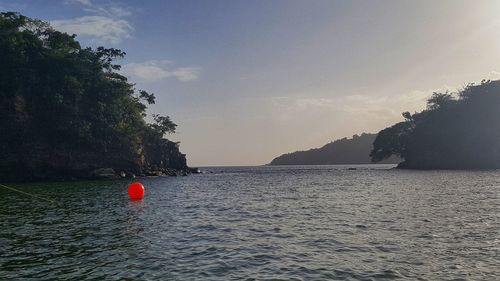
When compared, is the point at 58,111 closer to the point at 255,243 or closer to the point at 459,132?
the point at 255,243

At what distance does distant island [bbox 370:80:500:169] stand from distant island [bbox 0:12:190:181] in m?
90.2

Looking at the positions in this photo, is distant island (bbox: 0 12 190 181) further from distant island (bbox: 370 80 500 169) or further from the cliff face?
distant island (bbox: 370 80 500 169)

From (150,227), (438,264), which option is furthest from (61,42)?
(438,264)

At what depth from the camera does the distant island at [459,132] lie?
368 feet

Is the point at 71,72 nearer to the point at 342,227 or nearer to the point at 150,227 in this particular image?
the point at 150,227

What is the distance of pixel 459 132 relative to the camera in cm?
11838

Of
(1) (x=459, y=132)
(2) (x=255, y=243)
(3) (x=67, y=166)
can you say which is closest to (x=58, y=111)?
(3) (x=67, y=166)

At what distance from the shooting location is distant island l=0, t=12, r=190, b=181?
71438 mm

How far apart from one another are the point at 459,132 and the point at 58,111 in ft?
379

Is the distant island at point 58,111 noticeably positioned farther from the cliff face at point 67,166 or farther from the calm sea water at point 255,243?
the calm sea water at point 255,243

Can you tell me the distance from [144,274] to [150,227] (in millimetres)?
9843

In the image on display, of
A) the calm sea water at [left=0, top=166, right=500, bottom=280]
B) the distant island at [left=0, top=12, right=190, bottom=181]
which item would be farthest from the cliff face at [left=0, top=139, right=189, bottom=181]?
the calm sea water at [left=0, top=166, right=500, bottom=280]

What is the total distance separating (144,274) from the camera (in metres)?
12.7

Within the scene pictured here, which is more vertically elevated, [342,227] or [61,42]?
[61,42]
